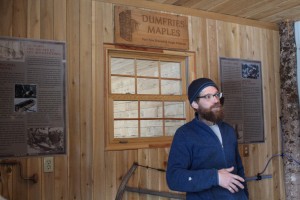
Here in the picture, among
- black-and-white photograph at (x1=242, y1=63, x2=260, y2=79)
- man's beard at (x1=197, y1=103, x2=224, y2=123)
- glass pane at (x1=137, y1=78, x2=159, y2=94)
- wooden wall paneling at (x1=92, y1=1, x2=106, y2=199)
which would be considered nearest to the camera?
man's beard at (x1=197, y1=103, x2=224, y2=123)

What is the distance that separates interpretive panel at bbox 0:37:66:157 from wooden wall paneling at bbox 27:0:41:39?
7 cm

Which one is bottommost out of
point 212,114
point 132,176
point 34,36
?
point 132,176

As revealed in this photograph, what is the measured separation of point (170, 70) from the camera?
3.34m

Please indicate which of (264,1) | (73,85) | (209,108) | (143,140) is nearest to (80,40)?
(73,85)

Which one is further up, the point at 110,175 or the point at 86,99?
the point at 86,99

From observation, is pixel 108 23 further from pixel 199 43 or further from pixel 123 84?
pixel 123 84

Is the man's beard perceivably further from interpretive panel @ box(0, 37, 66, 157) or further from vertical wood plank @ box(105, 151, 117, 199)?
interpretive panel @ box(0, 37, 66, 157)

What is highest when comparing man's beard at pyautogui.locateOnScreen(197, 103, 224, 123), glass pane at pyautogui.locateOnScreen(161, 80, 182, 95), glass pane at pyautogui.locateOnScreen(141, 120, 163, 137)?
glass pane at pyautogui.locateOnScreen(161, 80, 182, 95)

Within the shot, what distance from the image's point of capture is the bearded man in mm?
1804

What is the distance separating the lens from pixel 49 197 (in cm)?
242

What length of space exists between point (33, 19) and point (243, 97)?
2.23 meters

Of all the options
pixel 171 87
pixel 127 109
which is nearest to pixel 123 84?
pixel 127 109

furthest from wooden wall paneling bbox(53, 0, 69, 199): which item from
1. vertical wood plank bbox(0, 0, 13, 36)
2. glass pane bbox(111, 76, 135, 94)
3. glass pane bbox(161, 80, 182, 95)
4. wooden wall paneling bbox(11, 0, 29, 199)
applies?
glass pane bbox(111, 76, 135, 94)

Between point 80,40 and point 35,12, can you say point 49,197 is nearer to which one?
point 80,40
